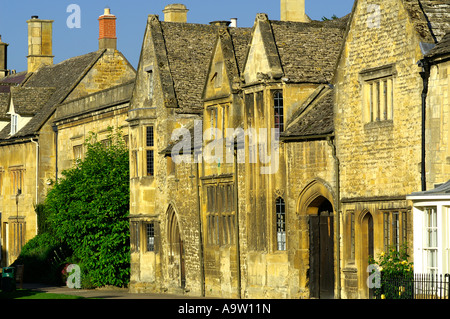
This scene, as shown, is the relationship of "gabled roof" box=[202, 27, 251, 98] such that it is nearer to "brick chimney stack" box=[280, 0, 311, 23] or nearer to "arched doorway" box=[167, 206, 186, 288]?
"brick chimney stack" box=[280, 0, 311, 23]

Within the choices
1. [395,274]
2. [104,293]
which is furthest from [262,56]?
[104,293]

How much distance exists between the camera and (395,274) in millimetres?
28203

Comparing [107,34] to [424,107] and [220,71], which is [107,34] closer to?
[220,71]

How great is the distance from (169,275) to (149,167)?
4.25 m

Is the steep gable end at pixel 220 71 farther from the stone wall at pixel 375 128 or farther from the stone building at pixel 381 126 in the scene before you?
the stone wall at pixel 375 128

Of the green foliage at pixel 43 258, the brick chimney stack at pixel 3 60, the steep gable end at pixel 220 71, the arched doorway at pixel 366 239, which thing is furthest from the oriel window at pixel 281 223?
the brick chimney stack at pixel 3 60

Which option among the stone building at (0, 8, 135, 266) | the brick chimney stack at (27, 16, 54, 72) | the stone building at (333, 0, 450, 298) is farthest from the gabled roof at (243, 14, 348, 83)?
the brick chimney stack at (27, 16, 54, 72)

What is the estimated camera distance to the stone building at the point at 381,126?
28875 mm

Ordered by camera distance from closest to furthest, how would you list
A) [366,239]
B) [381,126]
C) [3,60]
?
[381,126], [366,239], [3,60]

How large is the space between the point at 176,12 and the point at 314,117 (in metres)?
15.8

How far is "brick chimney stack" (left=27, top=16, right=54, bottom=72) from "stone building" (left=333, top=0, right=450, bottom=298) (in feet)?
118

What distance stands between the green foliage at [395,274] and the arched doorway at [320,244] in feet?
12.2

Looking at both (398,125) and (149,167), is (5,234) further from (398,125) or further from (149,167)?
(398,125)
